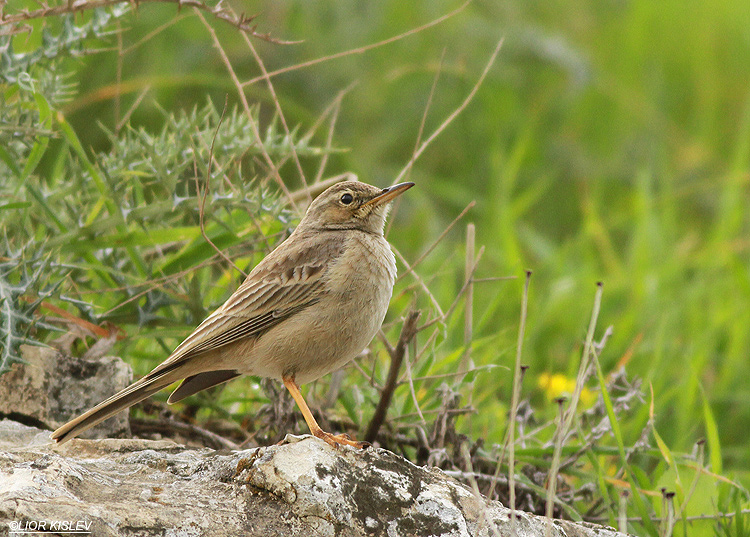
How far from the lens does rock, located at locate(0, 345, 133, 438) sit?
12.8ft

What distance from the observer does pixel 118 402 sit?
366 cm

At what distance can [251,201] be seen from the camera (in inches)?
177

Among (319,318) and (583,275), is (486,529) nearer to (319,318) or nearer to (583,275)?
(319,318)

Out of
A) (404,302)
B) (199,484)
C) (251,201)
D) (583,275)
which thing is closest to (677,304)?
(583,275)

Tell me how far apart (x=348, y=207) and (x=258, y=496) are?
1.91 metres

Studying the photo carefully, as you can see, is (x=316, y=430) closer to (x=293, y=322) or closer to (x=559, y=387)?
(x=293, y=322)

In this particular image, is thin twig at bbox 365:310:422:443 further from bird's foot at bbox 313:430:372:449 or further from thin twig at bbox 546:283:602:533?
thin twig at bbox 546:283:602:533

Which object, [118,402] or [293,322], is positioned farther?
[293,322]

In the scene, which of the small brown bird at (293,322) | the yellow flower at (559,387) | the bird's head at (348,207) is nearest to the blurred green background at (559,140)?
the yellow flower at (559,387)

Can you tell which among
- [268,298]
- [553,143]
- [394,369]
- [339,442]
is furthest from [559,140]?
[339,442]

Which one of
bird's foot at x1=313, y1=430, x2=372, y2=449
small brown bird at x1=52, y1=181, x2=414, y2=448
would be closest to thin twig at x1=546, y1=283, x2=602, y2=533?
bird's foot at x1=313, y1=430, x2=372, y2=449

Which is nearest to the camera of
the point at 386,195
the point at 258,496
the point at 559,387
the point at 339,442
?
the point at 258,496

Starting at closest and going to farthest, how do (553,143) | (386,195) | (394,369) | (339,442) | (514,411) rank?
(514,411) < (339,442) < (394,369) < (386,195) < (553,143)

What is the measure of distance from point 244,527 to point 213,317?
1.32 m
